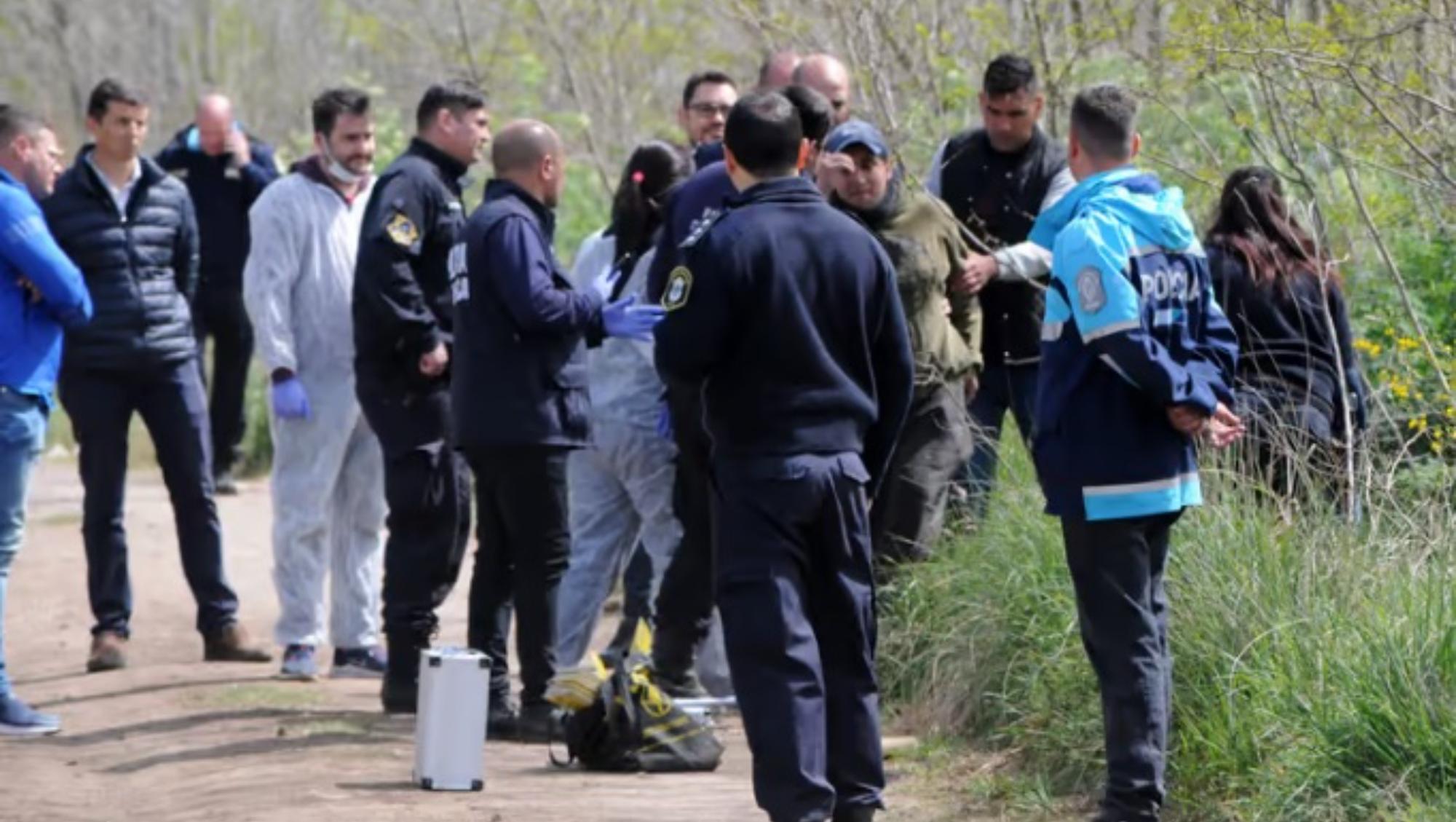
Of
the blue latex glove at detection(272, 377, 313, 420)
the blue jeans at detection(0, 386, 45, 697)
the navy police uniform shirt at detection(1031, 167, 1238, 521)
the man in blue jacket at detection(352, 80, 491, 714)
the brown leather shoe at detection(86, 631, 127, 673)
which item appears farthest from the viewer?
the brown leather shoe at detection(86, 631, 127, 673)

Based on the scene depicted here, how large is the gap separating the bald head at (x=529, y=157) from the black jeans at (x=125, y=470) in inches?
92.9

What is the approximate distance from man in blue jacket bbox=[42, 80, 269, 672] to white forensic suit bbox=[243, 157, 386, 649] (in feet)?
1.44

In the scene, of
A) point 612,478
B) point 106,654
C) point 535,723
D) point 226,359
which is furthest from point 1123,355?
point 226,359

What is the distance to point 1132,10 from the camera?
33.5 ft

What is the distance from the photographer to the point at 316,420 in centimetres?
1016

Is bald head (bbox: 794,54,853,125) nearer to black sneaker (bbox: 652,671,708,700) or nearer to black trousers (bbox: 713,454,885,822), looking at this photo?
black sneaker (bbox: 652,671,708,700)

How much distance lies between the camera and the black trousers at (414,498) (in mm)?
9297

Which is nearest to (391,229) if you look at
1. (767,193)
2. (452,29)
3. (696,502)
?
(696,502)

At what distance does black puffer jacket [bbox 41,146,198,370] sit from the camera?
10211 millimetres

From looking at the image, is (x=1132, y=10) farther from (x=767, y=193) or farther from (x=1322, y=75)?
(x=767, y=193)

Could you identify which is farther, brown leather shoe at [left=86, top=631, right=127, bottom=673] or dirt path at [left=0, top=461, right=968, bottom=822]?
brown leather shoe at [left=86, top=631, right=127, bottom=673]

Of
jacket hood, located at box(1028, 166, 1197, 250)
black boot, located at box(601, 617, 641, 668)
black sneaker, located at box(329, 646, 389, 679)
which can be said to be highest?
jacket hood, located at box(1028, 166, 1197, 250)

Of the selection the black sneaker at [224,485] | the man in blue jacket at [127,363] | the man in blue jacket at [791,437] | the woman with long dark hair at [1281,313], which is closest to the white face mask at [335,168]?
the man in blue jacket at [127,363]

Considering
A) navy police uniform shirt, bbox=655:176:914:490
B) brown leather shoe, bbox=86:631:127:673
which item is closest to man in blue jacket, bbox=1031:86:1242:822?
navy police uniform shirt, bbox=655:176:914:490
